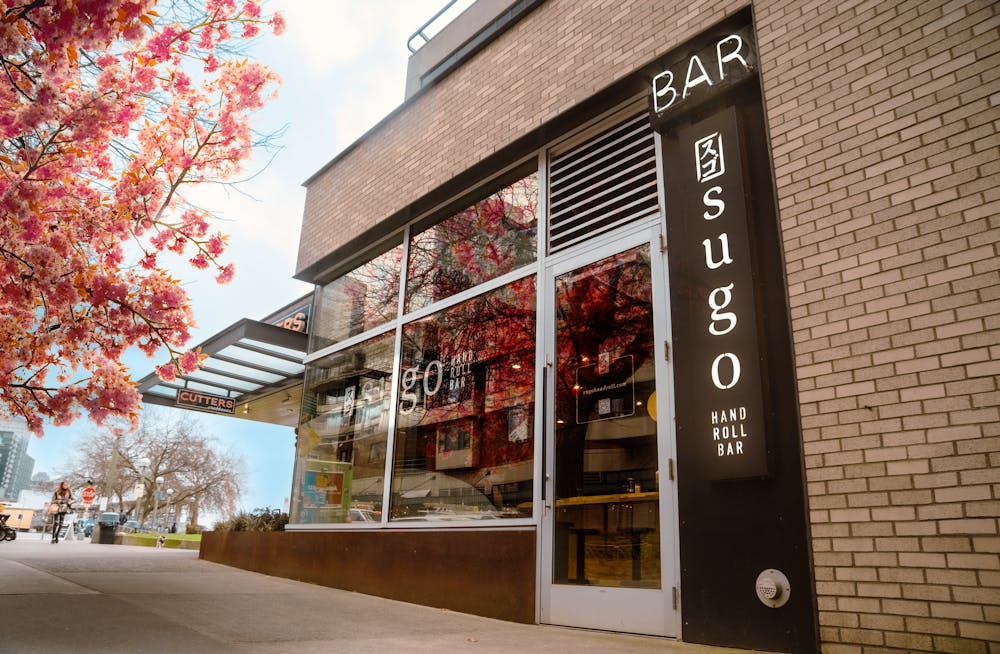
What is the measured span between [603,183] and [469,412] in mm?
2449

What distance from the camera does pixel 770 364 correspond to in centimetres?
387

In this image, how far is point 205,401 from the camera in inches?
508

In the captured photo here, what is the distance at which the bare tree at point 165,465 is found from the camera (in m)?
44.0

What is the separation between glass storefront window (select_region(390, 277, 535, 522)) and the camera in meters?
5.61

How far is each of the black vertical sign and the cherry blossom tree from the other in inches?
134

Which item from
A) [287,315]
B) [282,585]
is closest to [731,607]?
[282,585]

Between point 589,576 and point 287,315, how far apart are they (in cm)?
792

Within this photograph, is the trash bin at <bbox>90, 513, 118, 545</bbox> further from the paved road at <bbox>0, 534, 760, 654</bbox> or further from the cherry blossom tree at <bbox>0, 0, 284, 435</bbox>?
the cherry blossom tree at <bbox>0, 0, 284, 435</bbox>

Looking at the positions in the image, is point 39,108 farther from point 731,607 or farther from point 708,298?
point 731,607

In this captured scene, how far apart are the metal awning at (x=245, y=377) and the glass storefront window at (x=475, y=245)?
359 cm

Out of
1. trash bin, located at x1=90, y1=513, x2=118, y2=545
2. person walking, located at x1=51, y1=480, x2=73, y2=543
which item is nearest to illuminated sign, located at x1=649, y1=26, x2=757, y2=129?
person walking, located at x1=51, y1=480, x2=73, y2=543

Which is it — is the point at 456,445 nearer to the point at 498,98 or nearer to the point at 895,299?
the point at 498,98

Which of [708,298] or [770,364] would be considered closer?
[770,364]

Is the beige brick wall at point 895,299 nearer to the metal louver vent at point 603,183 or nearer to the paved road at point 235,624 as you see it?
the paved road at point 235,624
